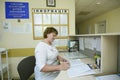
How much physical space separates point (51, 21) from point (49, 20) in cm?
Result: 6

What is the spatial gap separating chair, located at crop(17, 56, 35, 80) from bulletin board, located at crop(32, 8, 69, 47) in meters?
1.27

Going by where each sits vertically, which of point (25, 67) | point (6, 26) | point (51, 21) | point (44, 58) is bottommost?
point (25, 67)

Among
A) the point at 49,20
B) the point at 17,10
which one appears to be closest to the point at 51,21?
the point at 49,20

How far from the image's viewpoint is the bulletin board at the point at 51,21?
9.39ft

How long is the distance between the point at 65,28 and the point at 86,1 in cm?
107

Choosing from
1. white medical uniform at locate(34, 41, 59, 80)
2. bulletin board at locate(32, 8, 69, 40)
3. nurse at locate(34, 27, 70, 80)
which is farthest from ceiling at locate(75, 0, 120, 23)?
white medical uniform at locate(34, 41, 59, 80)

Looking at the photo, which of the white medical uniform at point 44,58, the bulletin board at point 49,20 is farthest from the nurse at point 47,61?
the bulletin board at point 49,20

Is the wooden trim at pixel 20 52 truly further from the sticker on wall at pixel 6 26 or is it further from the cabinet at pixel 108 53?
the cabinet at pixel 108 53

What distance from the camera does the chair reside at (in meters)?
1.40

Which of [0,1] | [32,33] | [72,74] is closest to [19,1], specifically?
[0,1]

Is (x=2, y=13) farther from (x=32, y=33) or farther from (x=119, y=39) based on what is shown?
(x=119, y=39)

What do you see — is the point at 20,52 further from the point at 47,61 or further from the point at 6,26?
the point at 47,61

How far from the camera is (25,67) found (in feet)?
4.97

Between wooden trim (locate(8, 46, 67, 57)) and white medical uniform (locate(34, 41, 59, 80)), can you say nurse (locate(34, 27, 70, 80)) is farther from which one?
wooden trim (locate(8, 46, 67, 57))
